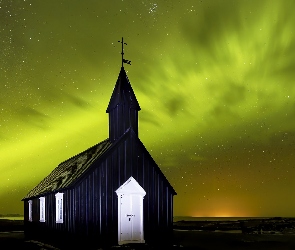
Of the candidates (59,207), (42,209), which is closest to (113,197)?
(59,207)

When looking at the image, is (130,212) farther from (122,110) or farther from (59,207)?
(122,110)

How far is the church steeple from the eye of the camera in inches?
1045

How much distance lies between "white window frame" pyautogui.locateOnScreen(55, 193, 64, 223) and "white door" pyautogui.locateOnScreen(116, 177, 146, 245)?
11.7ft

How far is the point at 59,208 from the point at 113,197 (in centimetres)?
378

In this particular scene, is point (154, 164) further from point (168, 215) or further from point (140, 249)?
point (140, 249)

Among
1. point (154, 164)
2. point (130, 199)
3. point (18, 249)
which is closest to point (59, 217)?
point (18, 249)

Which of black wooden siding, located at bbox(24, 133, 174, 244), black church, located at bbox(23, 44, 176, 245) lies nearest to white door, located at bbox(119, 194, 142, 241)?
black church, located at bbox(23, 44, 176, 245)

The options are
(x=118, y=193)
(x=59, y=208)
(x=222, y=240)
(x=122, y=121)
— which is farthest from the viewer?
(x=222, y=240)

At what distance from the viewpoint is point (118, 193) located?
24.8 meters

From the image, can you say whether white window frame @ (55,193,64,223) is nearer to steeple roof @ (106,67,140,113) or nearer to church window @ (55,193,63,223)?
church window @ (55,193,63,223)

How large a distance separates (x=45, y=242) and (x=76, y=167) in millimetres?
6154

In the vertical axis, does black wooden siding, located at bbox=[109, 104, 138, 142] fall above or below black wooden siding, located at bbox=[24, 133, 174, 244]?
above

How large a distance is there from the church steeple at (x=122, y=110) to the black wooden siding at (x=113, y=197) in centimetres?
99

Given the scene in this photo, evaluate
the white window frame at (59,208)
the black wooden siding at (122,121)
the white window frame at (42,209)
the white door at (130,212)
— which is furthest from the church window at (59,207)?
the white window frame at (42,209)
